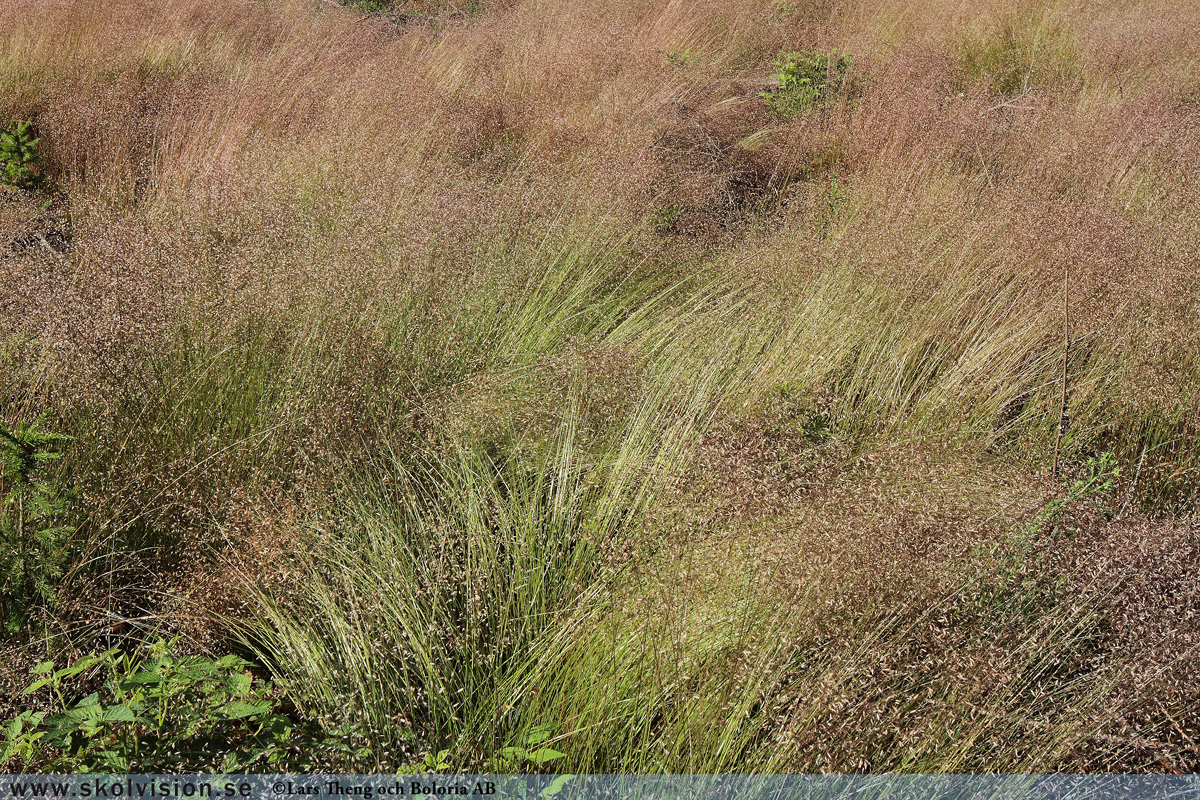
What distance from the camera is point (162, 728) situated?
149 cm

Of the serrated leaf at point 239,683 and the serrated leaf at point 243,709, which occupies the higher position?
the serrated leaf at point 243,709

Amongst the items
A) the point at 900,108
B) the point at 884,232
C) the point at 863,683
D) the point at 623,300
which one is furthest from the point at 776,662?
the point at 900,108

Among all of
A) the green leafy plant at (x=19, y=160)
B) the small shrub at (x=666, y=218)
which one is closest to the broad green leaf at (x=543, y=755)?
the small shrub at (x=666, y=218)

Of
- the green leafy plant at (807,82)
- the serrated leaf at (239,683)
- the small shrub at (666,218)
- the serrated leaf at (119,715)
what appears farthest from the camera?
the green leafy plant at (807,82)

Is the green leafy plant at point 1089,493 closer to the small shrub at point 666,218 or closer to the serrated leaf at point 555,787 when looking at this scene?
the serrated leaf at point 555,787

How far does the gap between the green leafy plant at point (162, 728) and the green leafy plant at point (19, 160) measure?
3460 millimetres

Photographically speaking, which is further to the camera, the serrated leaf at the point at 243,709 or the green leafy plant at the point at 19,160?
the green leafy plant at the point at 19,160

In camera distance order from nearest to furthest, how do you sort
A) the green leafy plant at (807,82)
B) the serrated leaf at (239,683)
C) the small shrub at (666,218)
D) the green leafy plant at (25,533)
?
the serrated leaf at (239,683), the green leafy plant at (25,533), the small shrub at (666,218), the green leafy plant at (807,82)

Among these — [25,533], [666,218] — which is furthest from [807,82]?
[25,533]

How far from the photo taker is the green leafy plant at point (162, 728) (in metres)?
1.40

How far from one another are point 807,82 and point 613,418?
410 cm

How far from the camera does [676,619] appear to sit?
5.54 ft

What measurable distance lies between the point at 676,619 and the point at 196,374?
151 centimetres

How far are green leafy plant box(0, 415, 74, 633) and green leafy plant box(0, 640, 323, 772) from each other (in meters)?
0.29
